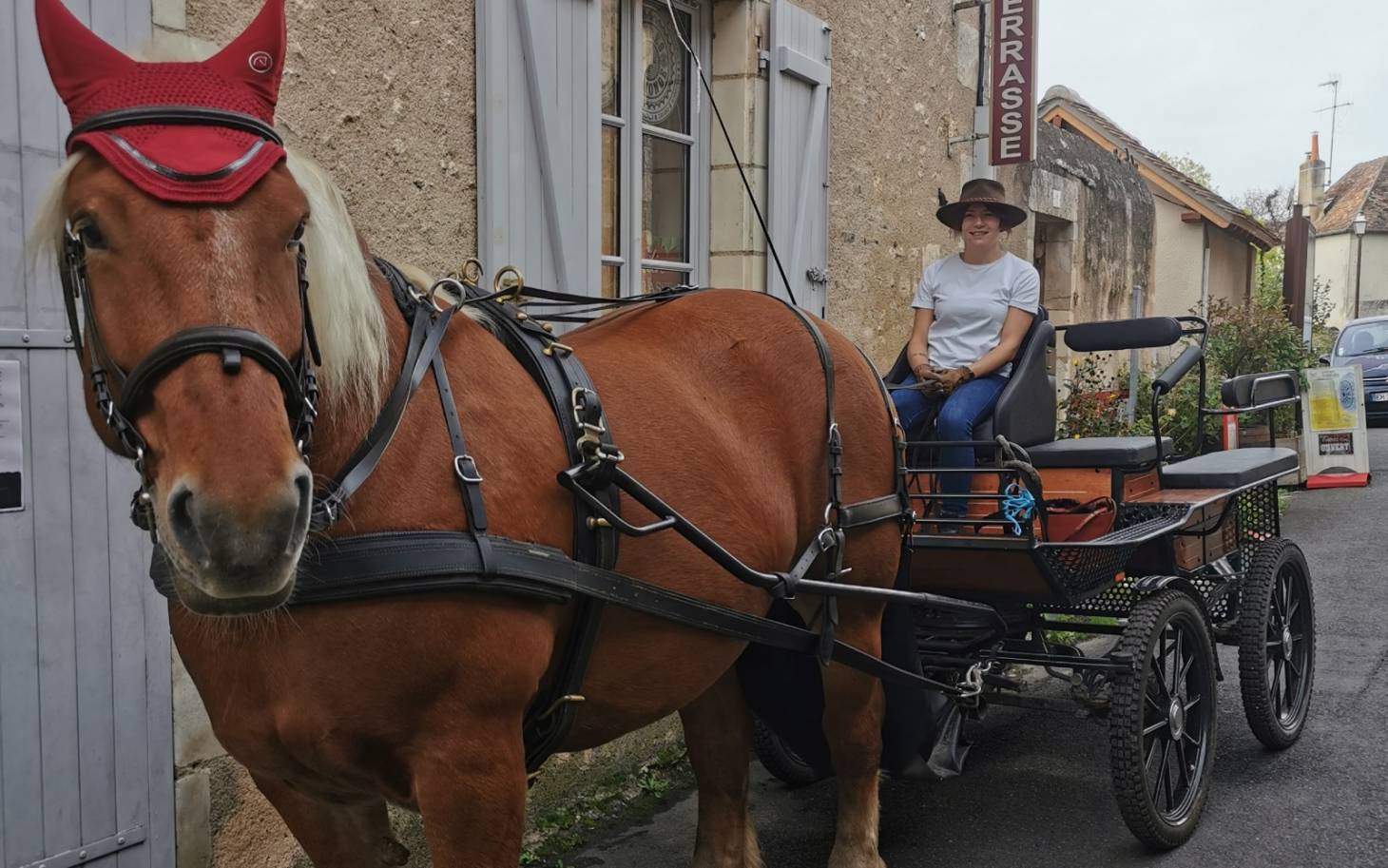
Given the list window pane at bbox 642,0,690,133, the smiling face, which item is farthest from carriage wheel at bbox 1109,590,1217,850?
window pane at bbox 642,0,690,133

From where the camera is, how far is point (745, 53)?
17.6 ft

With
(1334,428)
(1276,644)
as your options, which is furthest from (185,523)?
(1334,428)

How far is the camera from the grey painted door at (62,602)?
274cm

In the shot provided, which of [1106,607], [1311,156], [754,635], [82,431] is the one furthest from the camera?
[1311,156]

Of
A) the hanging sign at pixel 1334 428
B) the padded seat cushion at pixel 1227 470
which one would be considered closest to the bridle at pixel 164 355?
the padded seat cushion at pixel 1227 470

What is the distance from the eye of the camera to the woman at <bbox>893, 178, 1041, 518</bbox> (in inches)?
162

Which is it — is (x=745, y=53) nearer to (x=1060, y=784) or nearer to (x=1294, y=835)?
(x=1060, y=784)

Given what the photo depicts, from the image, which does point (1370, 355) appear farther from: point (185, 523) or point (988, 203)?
point (185, 523)

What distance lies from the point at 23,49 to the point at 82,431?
35.5 inches

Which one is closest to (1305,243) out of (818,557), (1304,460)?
(1304,460)

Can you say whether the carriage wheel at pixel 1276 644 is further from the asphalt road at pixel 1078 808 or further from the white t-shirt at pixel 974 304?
the white t-shirt at pixel 974 304

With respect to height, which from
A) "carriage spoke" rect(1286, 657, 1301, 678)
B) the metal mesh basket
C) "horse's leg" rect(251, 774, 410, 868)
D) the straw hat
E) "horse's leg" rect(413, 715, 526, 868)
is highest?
the straw hat

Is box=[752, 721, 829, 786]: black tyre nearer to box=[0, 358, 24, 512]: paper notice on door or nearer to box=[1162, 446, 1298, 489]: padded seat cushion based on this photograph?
box=[1162, 446, 1298, 489]: padded seat cushion

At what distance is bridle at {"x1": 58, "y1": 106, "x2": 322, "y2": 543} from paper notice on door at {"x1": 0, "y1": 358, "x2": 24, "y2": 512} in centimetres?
117
